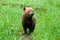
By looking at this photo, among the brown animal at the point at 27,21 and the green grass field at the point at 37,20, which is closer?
the brown animal at the point at 27,21

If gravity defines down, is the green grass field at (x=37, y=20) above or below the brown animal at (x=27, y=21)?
below

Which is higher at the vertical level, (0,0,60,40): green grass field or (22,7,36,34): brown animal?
(22,7,36,34): brown animal

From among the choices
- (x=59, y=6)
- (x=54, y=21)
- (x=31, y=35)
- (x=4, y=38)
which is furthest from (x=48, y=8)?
(x=4, y=38)

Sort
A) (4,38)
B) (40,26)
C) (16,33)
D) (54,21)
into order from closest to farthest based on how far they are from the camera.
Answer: (4,38) < (16,33) < (40,26) < (54,21)

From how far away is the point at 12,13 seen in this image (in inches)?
453

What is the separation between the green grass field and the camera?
918cm

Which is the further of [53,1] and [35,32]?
[53,1]

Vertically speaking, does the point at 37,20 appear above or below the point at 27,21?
below

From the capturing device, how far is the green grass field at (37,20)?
361 inches

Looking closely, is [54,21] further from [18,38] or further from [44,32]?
[18,38]

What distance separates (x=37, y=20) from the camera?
11.1 m

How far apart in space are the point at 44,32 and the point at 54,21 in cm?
149

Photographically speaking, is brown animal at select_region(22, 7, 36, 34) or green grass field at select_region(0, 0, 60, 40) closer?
brown animal at select_region(22, 7, 36, 34)

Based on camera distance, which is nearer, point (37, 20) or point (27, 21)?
point (27, 21)
